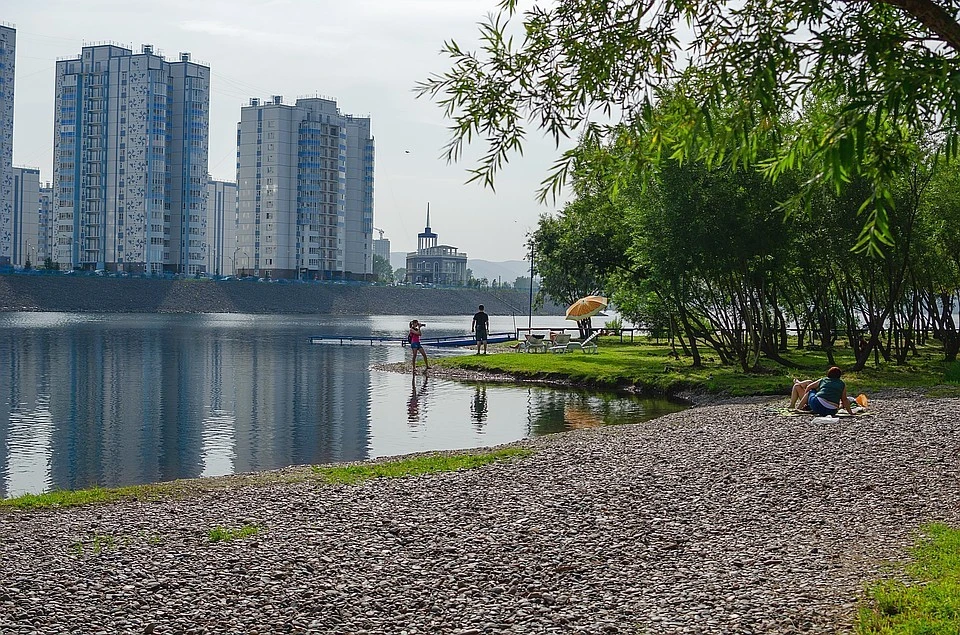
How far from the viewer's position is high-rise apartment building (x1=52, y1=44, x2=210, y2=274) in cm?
16375

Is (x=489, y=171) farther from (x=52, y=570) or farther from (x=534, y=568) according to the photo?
(x=52, y=570)

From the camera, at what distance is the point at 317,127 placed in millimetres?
187875

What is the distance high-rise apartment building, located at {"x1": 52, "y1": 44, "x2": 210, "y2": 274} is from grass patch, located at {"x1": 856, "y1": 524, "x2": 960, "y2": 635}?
547 ft

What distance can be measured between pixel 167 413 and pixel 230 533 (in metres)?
19.4

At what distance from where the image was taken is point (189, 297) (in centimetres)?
15062

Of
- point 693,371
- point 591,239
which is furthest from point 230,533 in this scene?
point 591,239

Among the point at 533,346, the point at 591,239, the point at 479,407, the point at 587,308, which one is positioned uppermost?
the point at 591,239

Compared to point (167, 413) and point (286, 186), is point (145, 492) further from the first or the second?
point (286, 186)

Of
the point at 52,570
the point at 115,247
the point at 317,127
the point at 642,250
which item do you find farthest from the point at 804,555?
the point at 317,127

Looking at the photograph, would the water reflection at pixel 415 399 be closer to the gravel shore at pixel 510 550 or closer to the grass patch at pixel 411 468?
the grass patch at pixel 411 468

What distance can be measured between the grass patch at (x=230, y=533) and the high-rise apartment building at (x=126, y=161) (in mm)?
162061

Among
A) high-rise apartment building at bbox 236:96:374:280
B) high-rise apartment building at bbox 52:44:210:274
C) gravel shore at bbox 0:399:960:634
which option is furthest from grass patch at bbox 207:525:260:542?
high-rise apartment building at bbox 236:96:374:280

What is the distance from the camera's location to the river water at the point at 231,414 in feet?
68.0

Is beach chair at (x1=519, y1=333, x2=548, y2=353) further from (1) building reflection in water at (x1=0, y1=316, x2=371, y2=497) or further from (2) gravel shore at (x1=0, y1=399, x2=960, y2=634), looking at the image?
(2) gravel shore at (x1=0, y1=399, x2=960, y2=634)
